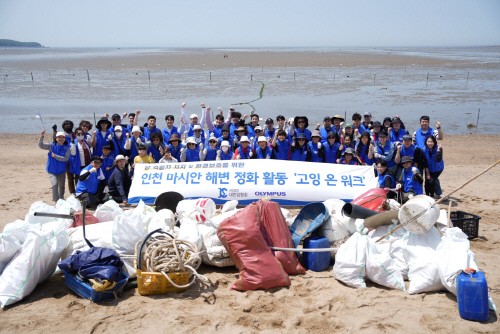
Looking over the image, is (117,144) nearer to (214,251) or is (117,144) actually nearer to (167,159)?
(167,159)

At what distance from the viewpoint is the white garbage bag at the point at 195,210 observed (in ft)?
20.1

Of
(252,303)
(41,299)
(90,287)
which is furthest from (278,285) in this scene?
(41,299)

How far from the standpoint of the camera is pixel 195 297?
4930 millimetres

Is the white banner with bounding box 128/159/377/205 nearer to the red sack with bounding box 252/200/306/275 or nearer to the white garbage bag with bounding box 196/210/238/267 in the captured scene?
the white garbage bag with bounding box 196/210/238/267

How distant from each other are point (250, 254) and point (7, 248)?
2.86m

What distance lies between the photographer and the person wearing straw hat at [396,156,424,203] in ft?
25.1

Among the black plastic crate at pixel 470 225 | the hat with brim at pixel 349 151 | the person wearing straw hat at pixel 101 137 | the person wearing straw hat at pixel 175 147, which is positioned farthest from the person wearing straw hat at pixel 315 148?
the person wearing straw hat at pixel 101 137

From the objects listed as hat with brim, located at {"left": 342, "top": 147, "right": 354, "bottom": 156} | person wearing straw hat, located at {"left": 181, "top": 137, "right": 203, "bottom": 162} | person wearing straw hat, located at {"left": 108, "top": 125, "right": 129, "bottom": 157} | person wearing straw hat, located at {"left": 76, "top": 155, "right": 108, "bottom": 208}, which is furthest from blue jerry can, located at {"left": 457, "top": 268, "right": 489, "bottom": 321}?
person wearing straw hat, located at {"left": 108, "top": 125, "right": 129, "bottom": 157}

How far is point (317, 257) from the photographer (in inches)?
216

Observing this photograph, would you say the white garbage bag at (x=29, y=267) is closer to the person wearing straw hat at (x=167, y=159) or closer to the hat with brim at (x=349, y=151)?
the person wearing straw hat at (x=167, y=159)

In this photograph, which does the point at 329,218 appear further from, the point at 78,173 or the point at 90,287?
the point at 78,173

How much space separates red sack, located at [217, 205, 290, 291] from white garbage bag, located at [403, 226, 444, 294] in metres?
1.52

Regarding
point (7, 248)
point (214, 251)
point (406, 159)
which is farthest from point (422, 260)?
point (7, 248)

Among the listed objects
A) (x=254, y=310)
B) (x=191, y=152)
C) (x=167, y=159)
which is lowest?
(x=254, y=310)
